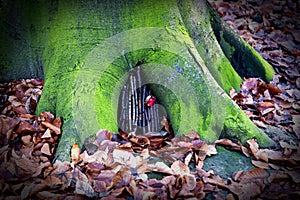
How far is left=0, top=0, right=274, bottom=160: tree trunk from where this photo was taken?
2.61 metres

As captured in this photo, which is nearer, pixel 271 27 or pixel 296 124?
pixel 296 124

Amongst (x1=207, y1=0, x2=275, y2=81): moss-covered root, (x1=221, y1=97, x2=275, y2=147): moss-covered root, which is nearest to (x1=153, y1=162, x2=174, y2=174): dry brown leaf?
(x1=221, y1=97, x2=275, y2=147): moss-covered root

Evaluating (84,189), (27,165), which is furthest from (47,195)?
(27,165)

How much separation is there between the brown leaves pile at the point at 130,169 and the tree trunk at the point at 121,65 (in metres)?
0.14

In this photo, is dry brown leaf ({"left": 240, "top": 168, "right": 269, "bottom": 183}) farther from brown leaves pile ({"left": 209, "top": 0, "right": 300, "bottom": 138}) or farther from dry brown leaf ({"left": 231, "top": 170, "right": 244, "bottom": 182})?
brown leaves pile ({"left": 209, "top": 0, "right": 300, "bottom": 138})

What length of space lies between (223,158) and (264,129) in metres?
0.65

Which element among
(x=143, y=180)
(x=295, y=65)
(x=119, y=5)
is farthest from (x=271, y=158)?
(x=295, y=65)

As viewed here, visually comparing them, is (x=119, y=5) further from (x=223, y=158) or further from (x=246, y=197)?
(x=246, y=197)

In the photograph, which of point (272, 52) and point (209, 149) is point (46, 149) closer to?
point (209, 149)

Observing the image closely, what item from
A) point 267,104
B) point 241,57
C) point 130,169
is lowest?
point 130,169

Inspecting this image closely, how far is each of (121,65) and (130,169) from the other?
104 cm

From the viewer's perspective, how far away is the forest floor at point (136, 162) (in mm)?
2035

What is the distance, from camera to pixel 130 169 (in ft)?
7.22

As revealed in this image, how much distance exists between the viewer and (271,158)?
2.42m
